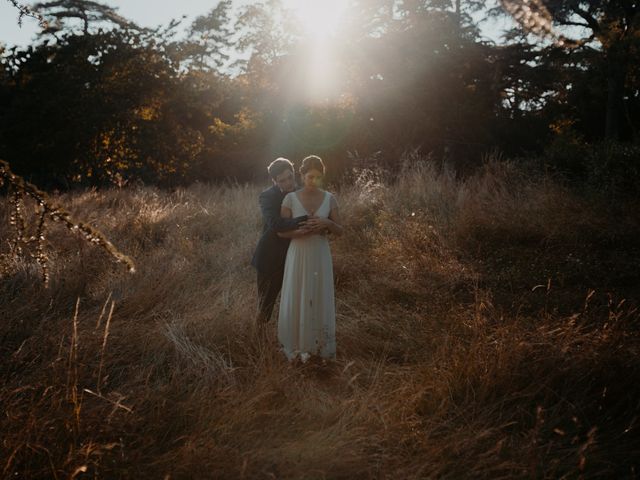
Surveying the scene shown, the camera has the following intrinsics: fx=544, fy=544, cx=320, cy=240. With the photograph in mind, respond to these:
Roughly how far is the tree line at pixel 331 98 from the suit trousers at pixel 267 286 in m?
7.75

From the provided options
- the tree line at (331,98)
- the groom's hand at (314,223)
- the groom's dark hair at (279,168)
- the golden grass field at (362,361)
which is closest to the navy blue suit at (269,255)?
the groom's dark hair at (279,168)

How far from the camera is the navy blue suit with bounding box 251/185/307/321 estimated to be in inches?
180

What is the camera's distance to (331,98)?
60.6 feet

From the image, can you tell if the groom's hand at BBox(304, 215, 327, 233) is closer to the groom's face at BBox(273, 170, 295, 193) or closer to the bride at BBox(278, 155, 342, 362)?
the bride at BBox(278, 155, 342, 362)

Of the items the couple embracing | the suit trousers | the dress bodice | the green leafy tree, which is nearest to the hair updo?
the couple embracing

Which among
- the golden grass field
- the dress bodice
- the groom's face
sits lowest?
the golden grass field

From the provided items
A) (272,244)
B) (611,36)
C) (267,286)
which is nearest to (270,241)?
(272,244)

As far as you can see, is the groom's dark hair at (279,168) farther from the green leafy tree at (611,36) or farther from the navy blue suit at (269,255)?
the green leafy tree at (611,36)

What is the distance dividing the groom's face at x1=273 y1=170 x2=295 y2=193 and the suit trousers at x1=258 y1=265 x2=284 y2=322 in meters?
0.69

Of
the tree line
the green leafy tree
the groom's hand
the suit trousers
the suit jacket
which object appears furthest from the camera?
the tree line

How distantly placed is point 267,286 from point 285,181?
94 centimetres

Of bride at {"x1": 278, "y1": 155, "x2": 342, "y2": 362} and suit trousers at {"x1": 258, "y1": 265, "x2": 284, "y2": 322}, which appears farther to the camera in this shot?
suit trousers at {"x1": 258, "y1": 265, "x2": 284, "y2": 322}

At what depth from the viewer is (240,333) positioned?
4547 mm

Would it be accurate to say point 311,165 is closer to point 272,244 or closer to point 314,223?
point 314,223
